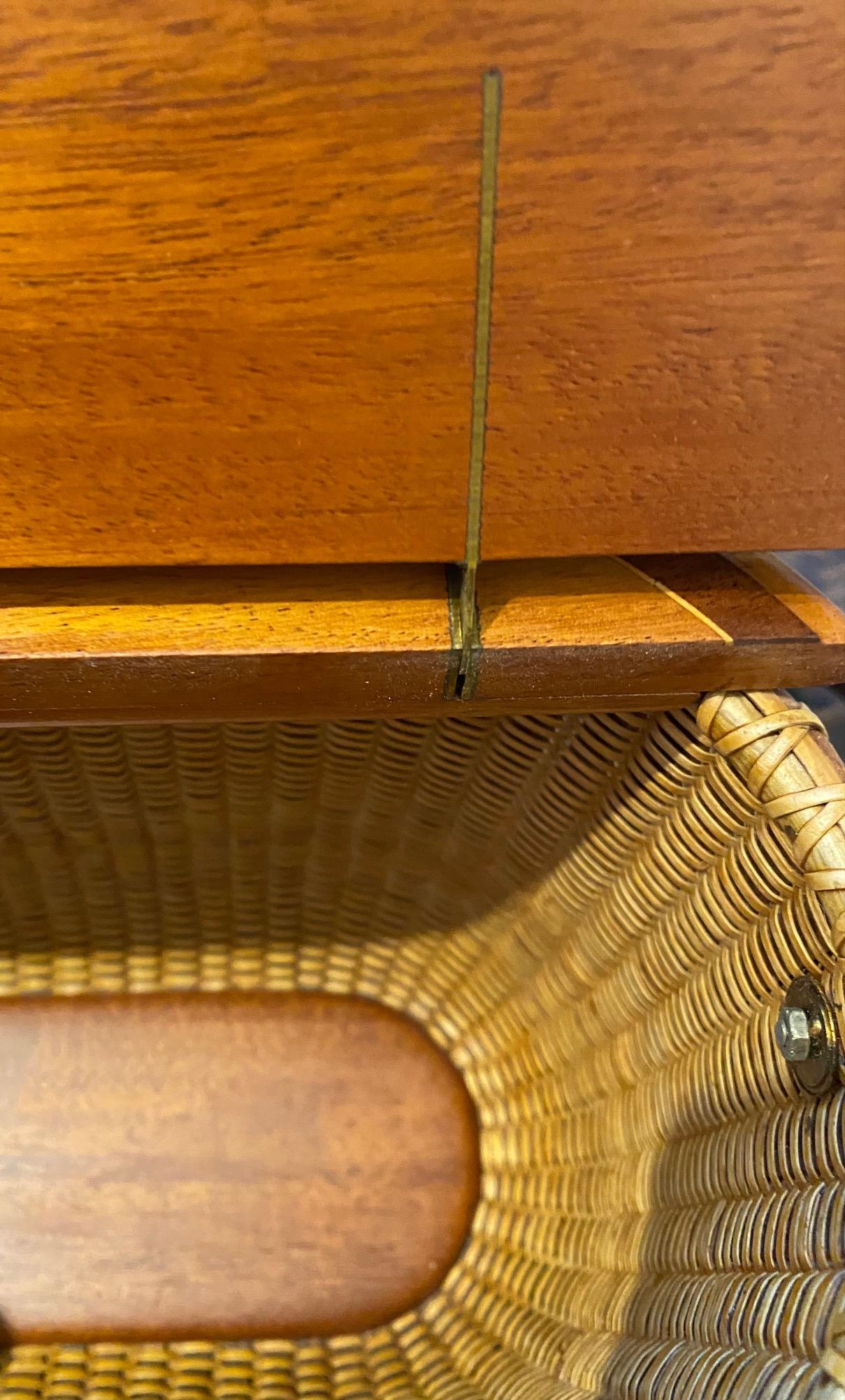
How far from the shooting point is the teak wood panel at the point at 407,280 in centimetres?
36

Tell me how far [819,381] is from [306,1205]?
2.12 ft

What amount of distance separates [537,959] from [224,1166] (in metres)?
0.27

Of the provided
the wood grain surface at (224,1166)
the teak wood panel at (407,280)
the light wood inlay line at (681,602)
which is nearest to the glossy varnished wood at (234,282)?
the teak wood panel at (407,280)

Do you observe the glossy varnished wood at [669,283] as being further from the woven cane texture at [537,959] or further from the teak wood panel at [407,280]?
the woven cane texture at [537,959]

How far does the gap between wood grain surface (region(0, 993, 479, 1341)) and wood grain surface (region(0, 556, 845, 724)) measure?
382 millimetres

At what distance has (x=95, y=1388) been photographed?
67 cm

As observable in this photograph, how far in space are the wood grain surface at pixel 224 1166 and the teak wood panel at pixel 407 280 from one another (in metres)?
0.47

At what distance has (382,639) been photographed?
478mm

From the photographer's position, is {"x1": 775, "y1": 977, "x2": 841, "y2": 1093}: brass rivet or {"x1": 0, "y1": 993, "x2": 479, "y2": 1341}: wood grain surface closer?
{"x1": 775, "y1": 977, "x2": 841, "y2": 1093}: brass rivet

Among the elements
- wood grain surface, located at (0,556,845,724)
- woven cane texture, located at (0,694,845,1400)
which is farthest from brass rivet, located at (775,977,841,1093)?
wood grain surface, located at (0,556,845,724)

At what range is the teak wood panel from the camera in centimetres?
36

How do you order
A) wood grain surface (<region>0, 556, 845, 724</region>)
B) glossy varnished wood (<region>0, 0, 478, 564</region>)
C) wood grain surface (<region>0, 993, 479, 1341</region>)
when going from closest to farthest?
glossy varnished wood (<region>0, 0, 478, 564</region>)
wood grain surface (<region>0, 556, 845, 724</region>)
wood grain surface (<region>0, 993, 479, 1341</region>)

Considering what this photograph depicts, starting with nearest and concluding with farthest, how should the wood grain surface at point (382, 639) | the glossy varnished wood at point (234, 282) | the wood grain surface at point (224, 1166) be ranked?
the glossy varnished wood at point (234, 282) → the wood grain surface at point (382, 639) → the wood grain surface at point (224, 1166)

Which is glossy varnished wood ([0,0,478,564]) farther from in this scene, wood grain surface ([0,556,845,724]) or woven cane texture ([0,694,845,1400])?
woven cane texture ([0,694,845,1400])
